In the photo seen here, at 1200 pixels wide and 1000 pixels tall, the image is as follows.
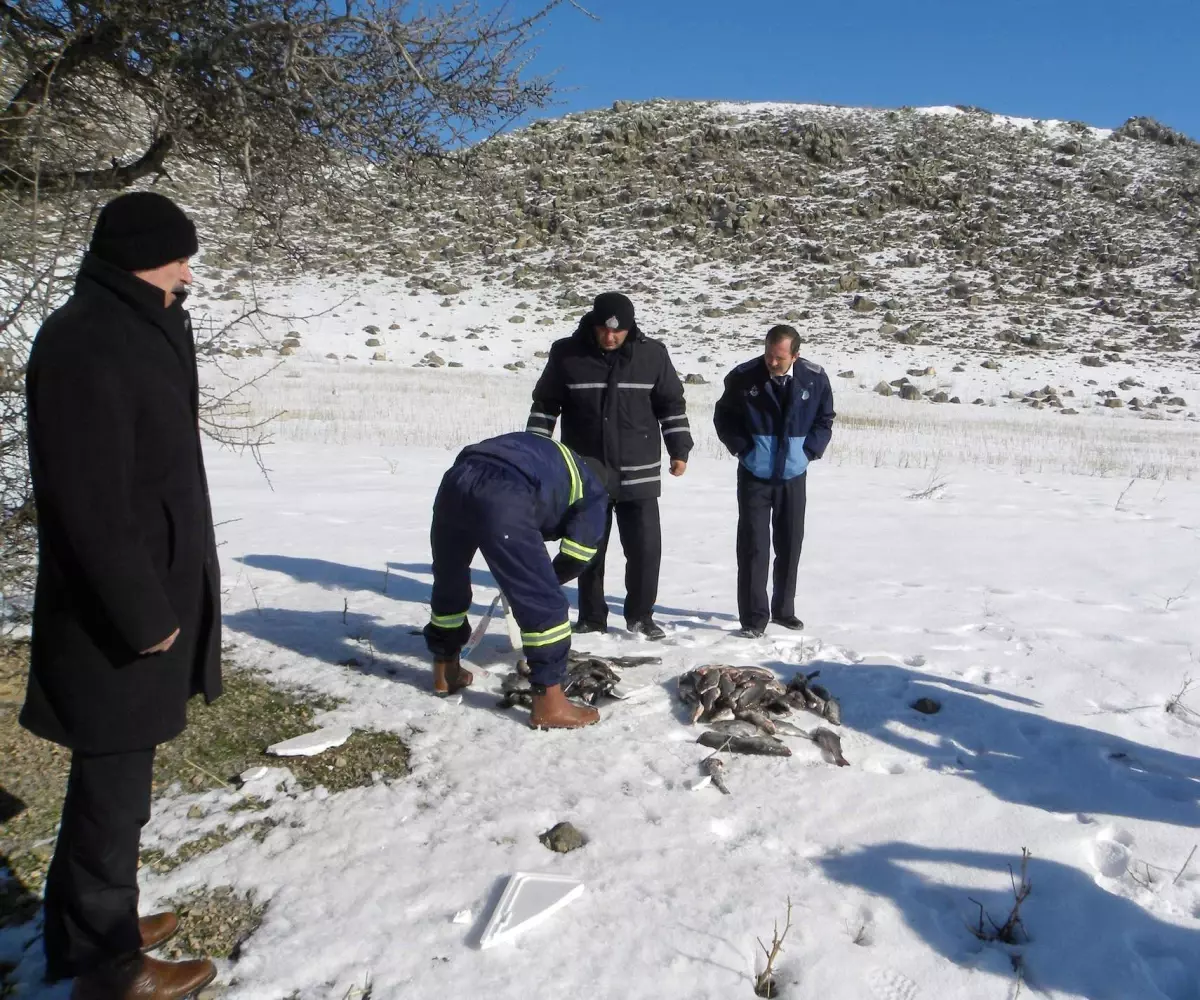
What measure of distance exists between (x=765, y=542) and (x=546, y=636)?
2.28m

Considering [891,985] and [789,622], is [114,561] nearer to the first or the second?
[891,985]

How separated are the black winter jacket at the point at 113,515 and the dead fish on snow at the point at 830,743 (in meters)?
2.79

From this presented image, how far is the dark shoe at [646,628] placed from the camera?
594 centimetres

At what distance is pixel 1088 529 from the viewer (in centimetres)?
939

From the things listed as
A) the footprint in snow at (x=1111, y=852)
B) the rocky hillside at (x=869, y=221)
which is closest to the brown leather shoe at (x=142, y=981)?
the footprint in snow at (x=1111, y=852)

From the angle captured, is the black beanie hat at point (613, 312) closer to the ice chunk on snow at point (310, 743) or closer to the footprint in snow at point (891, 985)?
the ice chunk on snow at point (310, 743)

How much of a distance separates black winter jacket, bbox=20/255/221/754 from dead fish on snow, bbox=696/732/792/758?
7.83 ft

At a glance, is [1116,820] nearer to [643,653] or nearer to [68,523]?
[643,653]

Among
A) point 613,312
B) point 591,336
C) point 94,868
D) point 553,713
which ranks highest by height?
point 613,312

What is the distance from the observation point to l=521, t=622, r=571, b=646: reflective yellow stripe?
429 centimetres

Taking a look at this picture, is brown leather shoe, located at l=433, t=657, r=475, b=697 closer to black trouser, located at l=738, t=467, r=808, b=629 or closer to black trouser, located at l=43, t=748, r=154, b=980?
black trouser, located at l=738, t=467, r=808, b=629

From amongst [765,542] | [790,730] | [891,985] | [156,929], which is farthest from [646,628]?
[156,929]

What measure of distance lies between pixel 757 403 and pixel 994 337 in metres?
30.3

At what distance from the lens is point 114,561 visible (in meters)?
2.31
